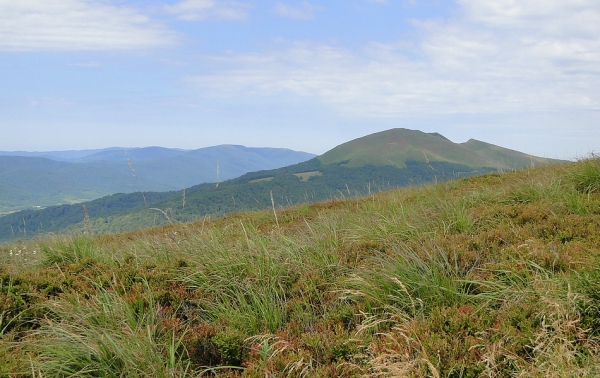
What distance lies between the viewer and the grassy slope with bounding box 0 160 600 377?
334cm

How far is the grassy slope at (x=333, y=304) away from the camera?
3.34 metres

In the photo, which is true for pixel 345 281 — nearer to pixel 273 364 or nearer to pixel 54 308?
pixel 273 364

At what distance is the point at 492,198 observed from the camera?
8.80m

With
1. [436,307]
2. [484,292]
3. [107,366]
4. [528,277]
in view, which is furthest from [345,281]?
[107,366]

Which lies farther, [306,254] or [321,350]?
[306,254]

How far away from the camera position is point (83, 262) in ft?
20.3

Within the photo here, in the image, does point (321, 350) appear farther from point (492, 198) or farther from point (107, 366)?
point (492, 198)

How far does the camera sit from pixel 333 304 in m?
4.65

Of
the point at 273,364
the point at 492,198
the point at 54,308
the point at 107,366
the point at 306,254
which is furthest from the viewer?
the point at 492,198

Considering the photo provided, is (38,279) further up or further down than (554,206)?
further down

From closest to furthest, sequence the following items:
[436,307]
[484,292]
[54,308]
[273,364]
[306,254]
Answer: [273,364] < [436,307] < [484,292] < [54,308] < [306,254]

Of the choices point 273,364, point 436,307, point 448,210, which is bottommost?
point 273,364

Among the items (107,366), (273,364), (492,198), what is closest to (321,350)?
(273,364)

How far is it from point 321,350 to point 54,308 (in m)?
3.06
